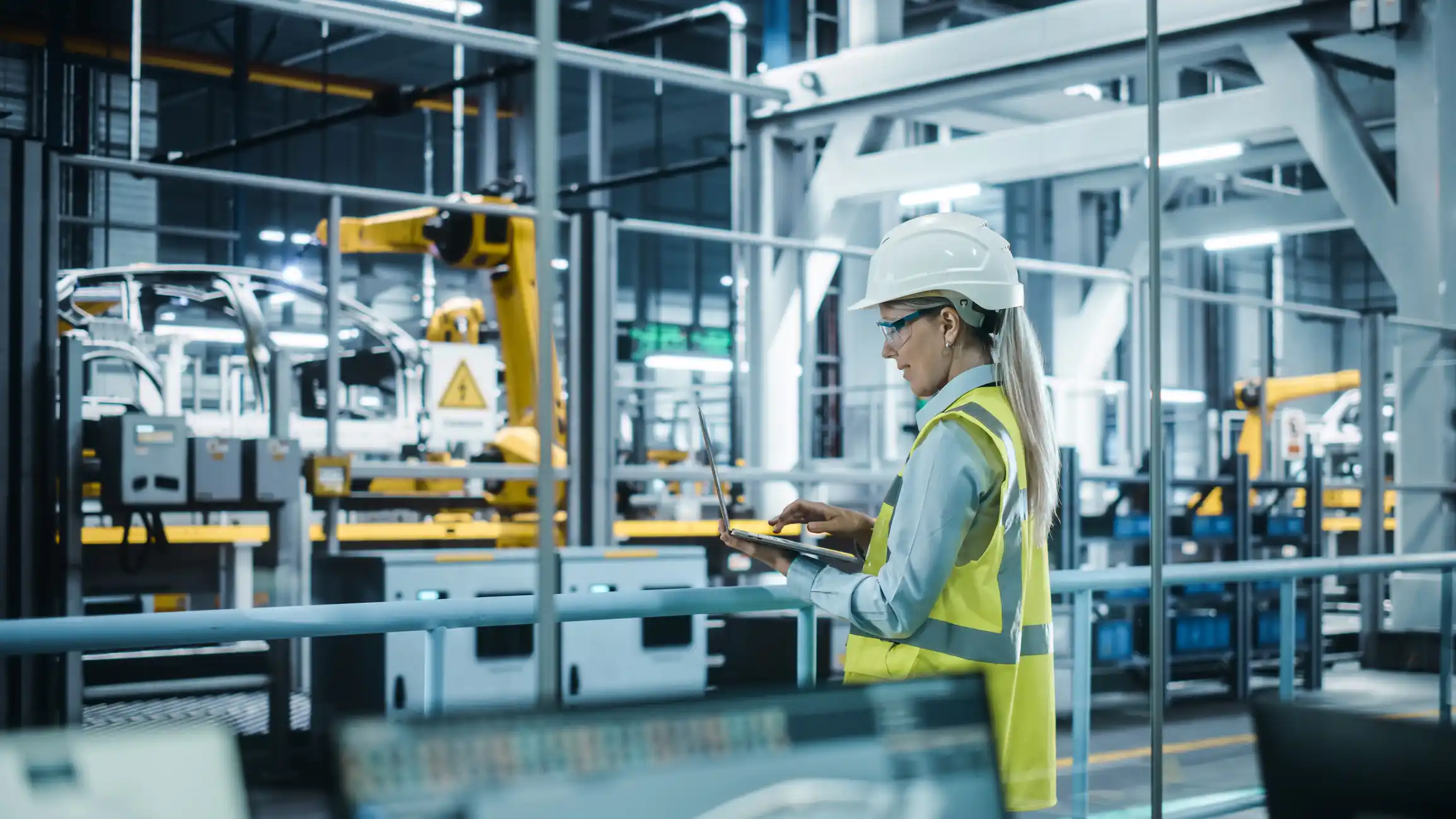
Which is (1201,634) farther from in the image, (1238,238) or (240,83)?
(240,83)

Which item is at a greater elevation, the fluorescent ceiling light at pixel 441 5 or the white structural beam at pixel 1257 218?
the fluorescent ceiling light at pixel 441 5

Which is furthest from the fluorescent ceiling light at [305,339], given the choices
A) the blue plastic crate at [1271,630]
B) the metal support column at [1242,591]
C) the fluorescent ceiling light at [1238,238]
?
the blue plastic crate at [1271,630]

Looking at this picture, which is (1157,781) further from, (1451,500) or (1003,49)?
(1003,49)

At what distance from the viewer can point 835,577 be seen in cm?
192

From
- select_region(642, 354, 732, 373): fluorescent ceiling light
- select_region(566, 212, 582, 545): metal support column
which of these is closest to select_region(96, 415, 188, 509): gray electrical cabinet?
select_region(566, 212, 582, 545): metal support column

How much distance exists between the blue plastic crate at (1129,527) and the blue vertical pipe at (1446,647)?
3.07 meters

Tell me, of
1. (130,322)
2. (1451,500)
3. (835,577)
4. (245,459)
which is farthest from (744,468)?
(835,577)

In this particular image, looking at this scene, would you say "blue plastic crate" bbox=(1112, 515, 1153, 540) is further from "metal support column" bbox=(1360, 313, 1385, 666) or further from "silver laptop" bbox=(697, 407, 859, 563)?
"silver laptop" bbox=(697, 407, 859, 563)

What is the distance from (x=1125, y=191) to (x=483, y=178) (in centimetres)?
701

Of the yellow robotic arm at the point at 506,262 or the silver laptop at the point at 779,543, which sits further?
the yellow robotic arm at the point at 506,262

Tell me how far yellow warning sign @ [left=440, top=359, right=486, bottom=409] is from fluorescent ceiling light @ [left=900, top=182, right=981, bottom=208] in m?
5.04

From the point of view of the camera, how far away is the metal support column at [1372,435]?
8.84 meters

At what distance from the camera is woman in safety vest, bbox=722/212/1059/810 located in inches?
70.1

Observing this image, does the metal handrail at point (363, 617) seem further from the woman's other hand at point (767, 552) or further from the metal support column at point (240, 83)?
the metal support column at point (240, 83)
